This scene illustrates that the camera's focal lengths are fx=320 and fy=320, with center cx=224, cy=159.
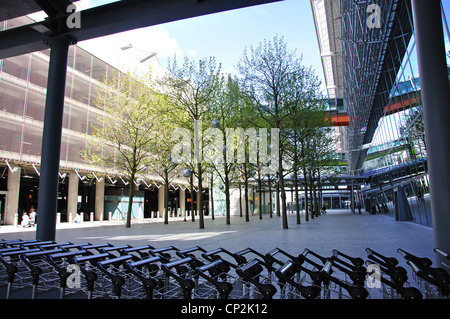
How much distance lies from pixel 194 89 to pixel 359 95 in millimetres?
19755

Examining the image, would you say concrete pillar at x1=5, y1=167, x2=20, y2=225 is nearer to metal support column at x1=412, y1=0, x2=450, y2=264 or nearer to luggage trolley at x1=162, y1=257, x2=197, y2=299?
luggage trolley at x1=162, y1=257, x2=197, y2=299

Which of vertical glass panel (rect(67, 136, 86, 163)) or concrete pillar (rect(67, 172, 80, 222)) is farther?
concrete pillar (rect(67, 172, 80, 222))

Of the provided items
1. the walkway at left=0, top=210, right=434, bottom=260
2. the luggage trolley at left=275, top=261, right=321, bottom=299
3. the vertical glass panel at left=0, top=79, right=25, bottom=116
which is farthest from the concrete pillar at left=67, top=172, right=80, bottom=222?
the luggage trolley at left=275, top=261, right=321, bottom=299

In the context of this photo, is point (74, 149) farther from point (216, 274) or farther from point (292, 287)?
point (292, 287)

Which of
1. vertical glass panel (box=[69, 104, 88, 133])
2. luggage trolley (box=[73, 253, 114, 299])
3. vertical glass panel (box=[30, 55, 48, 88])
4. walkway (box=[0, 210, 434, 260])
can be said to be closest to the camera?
luggage trolley (box=[73, 253, 114, 299])

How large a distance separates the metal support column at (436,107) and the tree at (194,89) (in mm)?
16839

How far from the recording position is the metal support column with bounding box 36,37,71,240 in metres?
9.49

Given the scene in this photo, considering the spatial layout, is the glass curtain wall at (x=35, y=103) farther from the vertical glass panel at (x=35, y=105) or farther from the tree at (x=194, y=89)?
the tree at (x=194, y=89)

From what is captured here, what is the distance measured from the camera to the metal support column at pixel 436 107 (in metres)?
6.08

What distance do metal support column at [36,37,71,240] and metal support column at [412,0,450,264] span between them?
981cm

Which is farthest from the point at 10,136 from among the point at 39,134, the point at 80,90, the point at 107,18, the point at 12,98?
the point at 107,18

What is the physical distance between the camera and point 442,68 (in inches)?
246

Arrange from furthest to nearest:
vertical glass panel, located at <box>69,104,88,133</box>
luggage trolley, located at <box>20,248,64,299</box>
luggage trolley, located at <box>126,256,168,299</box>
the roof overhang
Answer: vertical glass panel, located at <box>69,104,88,133</box>
the roof overhang
luggage trolley, located at <box>20,248,64,299</box>
luggage trolley, located at <box>126,256,168,299</box>

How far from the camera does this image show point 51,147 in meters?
9.72
